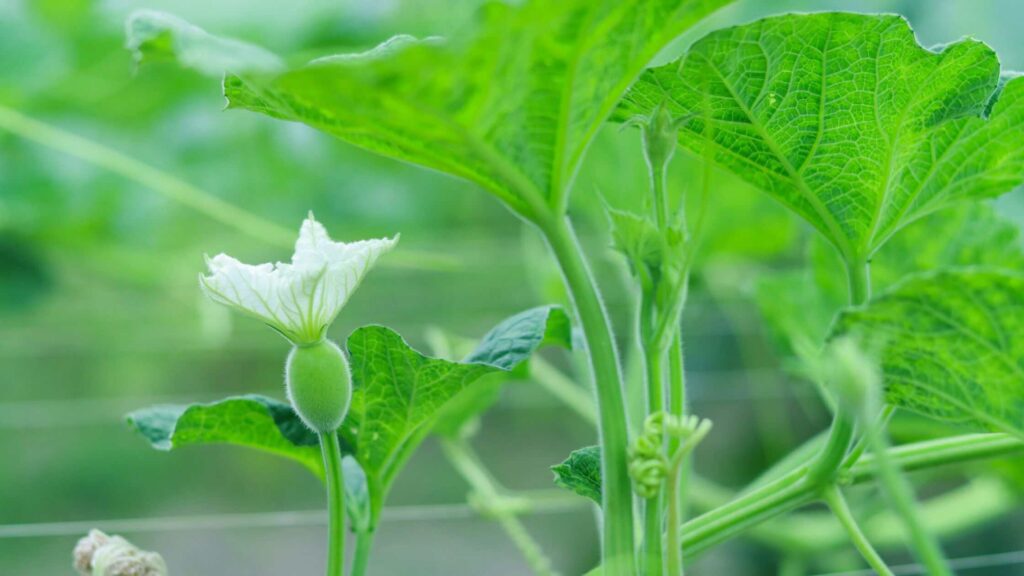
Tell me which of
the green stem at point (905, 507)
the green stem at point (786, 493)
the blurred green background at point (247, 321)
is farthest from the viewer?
the blurred green background at point (247, 321)

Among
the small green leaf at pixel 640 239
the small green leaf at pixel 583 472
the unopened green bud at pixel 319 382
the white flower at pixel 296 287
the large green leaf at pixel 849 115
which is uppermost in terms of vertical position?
the large green leaf at pixel 849 115

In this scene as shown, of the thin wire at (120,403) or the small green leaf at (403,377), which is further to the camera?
the thin wire at (120,403)

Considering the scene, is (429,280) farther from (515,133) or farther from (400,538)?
(515,133)

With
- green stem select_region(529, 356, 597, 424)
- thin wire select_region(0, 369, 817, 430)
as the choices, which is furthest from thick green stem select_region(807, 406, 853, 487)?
thin wire select_region(0, 369, 817, 430)

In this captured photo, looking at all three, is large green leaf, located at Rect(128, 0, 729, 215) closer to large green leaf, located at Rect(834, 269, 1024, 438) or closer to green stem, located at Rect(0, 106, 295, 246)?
Answer: large green leaf, located at Rect(834, 269, 1024, 438)

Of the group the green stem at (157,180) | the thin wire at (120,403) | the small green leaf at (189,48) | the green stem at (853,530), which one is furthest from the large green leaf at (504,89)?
the thin wire at (120,403)

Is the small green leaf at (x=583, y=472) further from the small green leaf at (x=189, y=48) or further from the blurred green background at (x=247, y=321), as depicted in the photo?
the blurred green background at (x=247, y=321)
